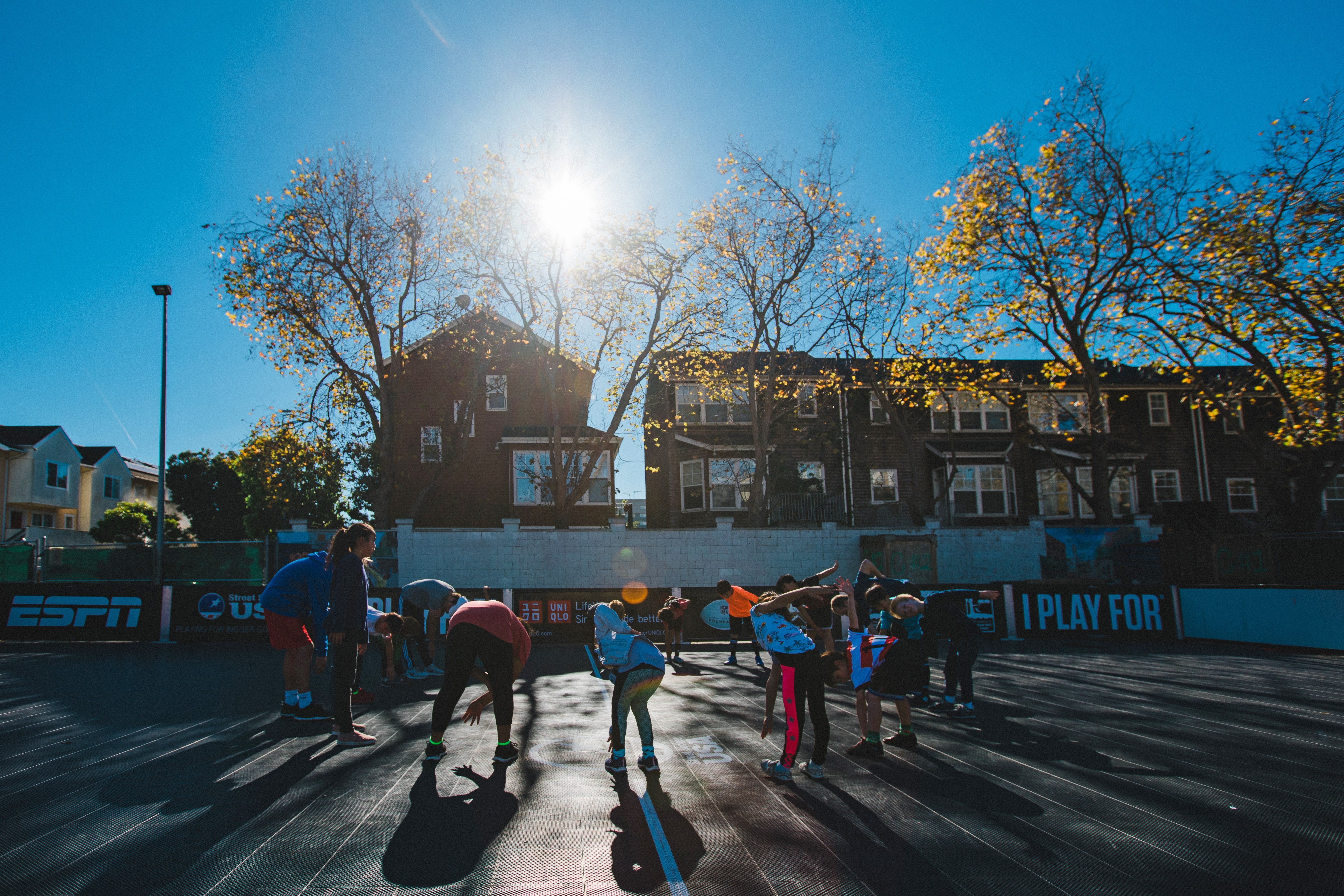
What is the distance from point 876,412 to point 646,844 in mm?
29567

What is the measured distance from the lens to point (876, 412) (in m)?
32.5

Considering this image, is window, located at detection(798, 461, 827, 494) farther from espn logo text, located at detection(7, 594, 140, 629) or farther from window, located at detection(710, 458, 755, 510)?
espn logo text, located at detection(7, 594, 140, 629)

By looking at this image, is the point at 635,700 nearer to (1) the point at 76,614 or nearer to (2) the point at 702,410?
(1) the point at 76,614

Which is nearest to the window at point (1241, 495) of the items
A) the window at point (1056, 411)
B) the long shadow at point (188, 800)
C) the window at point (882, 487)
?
the window at point (1056, 411)

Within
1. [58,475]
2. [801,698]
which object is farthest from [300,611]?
[58,475]

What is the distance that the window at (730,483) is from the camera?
3050 cm

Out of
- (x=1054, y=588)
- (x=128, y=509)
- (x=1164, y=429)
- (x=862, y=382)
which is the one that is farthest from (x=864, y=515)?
(x=128, y=509)

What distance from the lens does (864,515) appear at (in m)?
30.9

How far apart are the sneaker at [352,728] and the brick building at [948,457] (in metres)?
21.5

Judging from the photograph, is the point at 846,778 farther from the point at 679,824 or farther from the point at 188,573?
the point at 188,573

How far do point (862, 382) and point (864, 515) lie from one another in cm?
551

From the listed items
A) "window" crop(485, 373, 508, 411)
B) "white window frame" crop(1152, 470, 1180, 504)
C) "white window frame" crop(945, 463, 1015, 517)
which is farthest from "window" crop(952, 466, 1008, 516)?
"window" crop(485, 373, 508, 411)

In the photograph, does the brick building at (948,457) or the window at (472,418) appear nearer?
the window at (472,418)

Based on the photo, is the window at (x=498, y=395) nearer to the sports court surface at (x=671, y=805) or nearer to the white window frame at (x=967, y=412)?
the white window frame at (x=967, y=412)
